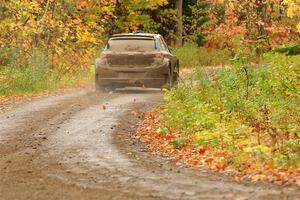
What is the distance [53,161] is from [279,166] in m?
3.47

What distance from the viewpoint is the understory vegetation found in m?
9.44

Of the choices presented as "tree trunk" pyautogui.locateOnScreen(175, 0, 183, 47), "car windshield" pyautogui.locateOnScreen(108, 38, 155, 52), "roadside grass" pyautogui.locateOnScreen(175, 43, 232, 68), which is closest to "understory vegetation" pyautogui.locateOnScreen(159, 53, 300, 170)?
"car windshield" pyautogui.locateOnScreen(108, 38, 155, 52)

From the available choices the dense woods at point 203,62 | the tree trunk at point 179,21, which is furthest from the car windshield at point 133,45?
the tree trunk at point 179,21

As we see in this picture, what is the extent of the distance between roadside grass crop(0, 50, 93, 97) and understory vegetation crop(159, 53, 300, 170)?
693 centimetres

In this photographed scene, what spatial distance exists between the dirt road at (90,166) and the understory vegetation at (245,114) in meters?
0.96

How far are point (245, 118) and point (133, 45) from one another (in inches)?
314

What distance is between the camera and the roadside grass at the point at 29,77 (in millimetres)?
20641

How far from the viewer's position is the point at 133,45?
19391 millimetres

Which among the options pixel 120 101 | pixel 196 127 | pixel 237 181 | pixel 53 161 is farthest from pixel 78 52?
pixel 237 181

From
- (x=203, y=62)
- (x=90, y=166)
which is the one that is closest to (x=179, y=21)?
(x=203, y=62)

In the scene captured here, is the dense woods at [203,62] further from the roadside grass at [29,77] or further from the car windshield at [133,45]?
the car windshield at [133,45]

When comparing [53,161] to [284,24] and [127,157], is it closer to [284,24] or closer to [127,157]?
[127,157]

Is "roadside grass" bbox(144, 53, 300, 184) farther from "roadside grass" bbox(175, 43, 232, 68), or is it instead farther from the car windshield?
"roadside grass" bbox(175, 43, 232, 68)

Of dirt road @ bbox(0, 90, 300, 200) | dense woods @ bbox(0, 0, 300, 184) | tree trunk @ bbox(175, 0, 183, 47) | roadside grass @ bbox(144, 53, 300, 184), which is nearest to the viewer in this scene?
dirt road @ bbox(0, 90, 300, 200)
